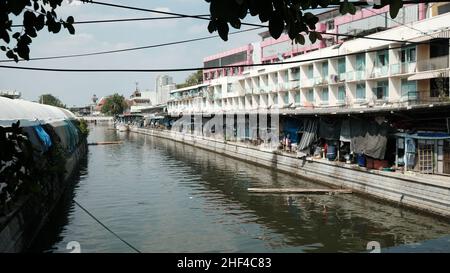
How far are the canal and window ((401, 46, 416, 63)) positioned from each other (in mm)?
10508

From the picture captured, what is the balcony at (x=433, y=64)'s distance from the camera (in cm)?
2591

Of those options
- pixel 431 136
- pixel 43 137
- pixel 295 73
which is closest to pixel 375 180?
pixel 431 136

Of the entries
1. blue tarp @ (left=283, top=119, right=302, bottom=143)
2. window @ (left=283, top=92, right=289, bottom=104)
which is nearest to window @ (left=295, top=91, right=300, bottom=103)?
window @ (left=283, top=92, right=289, bottom=104)

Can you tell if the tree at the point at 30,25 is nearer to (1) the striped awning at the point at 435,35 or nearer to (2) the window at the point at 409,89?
(1) the striped awning at the point at 435,35

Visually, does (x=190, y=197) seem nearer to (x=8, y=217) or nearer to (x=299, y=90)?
(x=8, y=217)

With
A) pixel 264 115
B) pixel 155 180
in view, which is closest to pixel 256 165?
pixel 264 115

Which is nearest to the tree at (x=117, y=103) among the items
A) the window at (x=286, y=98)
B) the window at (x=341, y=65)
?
the window at (x=286, y=98)

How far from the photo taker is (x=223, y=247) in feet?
48.2

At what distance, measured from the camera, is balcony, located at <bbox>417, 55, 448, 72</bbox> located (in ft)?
85.0

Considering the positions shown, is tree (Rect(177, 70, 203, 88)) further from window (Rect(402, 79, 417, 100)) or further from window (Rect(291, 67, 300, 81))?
window (Rect(402, 79, 417, 100))

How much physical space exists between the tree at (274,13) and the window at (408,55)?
89.7 feet

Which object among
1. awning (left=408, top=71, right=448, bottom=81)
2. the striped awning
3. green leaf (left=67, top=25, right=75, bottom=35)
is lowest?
green leaf (left=67, top=25, right=75, bottom=35)

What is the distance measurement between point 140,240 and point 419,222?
1049cm
